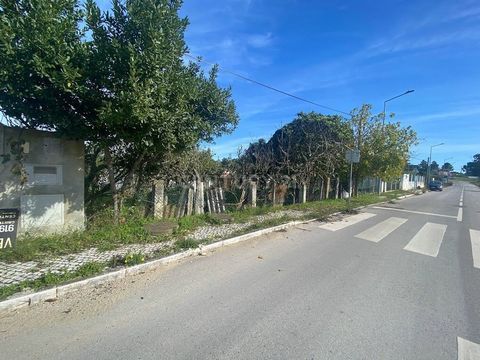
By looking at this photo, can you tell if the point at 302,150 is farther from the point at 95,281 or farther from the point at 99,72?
the point at 95,281

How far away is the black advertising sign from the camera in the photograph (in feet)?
A: 18.8

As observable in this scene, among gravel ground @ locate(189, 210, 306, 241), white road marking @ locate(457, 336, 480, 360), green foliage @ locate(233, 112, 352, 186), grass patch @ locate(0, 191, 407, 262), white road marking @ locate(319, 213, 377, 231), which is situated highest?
green foliage @ locate(233, 112, 352, 186)

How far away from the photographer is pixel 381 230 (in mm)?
10648

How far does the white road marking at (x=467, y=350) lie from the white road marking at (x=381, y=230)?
5550 millimetres

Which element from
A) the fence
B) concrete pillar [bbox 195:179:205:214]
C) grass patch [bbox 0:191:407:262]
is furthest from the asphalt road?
concrete pillar [bbox 195:179:205:214]

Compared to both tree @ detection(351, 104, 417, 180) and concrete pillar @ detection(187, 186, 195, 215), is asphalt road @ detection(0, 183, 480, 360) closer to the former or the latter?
concrete pillar @ detection(187, 186, 195, 215)

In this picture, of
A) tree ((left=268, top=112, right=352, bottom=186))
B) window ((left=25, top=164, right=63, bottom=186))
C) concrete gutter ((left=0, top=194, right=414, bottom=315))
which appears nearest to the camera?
concrete gutter ((left=0, top=194, right=414, bottom=315))

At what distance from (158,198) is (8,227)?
4.44 m

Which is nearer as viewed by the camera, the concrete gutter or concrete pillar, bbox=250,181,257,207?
the concrete gutter

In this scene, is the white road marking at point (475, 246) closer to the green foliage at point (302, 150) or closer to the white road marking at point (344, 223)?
the white road marking at point (344, 223)

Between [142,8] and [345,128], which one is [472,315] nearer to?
[142,8]

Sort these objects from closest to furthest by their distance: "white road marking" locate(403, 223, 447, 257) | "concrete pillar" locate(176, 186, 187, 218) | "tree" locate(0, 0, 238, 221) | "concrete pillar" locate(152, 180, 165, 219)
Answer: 1. "tree" locate(0, 0, 238, 221)
2. "white road marking" locate(403, 223, 447, 257)
3. "concrete pillar" locate(152, 180, 165, 219)
4. "concrete pillar" locate(176, 186, 187, 218)

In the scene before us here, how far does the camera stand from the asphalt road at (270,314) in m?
3.34

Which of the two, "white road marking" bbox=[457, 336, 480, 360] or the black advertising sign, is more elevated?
the black advertising sign
